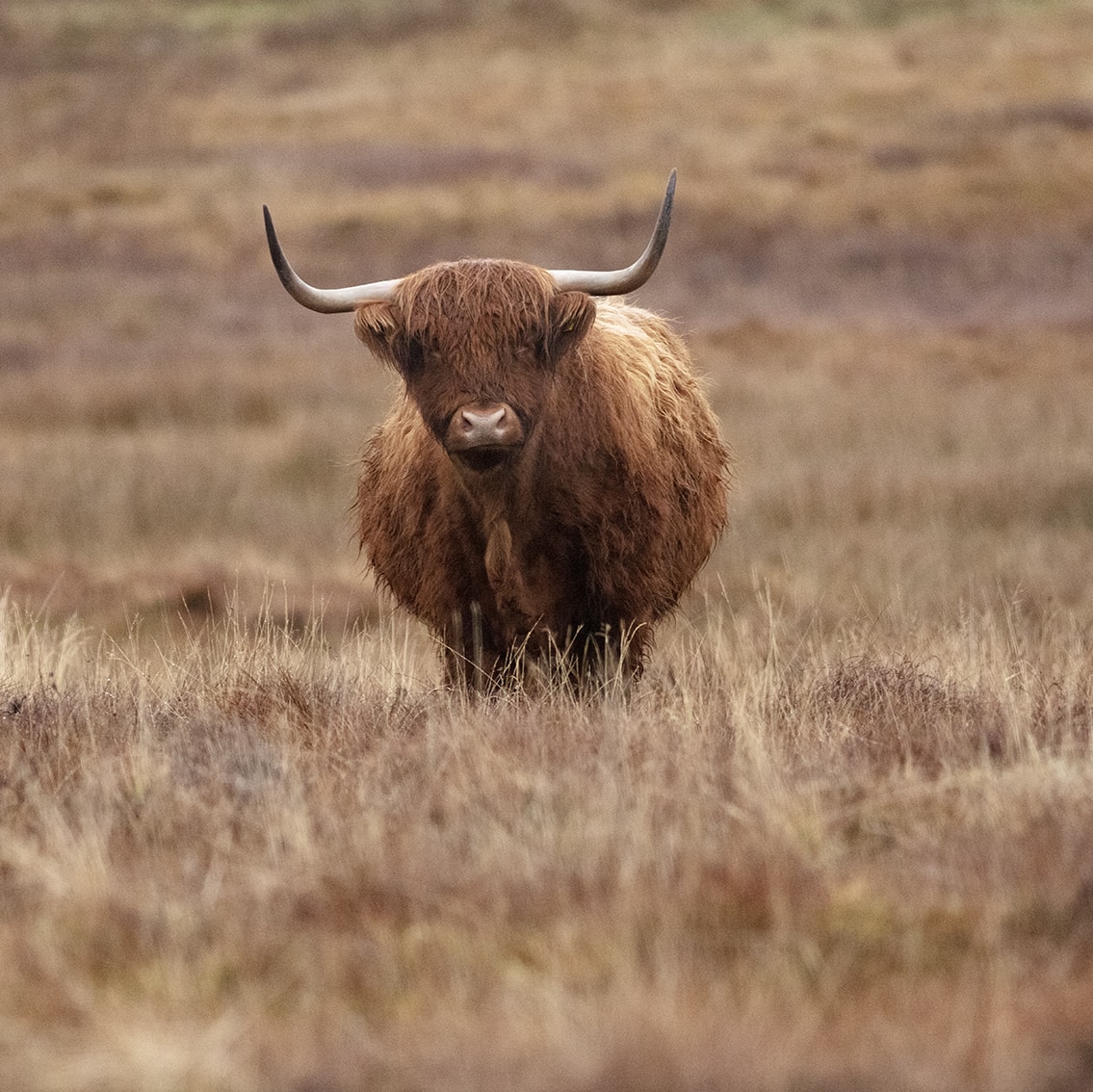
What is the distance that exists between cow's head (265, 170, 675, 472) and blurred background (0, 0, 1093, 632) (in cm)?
256

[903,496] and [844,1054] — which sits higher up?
[844,1054]

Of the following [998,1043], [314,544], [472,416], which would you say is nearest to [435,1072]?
[998,1043]

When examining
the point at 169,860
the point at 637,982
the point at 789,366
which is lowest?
the point at 789,366

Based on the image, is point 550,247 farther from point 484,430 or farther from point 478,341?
point 484,430

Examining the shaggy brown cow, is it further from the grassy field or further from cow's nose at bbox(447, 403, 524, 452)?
the grassy field

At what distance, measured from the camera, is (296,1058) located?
326cm

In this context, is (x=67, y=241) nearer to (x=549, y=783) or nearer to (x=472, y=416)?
(x=472, y=416)

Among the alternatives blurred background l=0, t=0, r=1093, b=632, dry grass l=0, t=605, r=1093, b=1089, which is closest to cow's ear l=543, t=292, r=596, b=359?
dry grass l=0, t=605, r=1093, b=1089

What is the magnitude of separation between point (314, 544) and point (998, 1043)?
1326 cm

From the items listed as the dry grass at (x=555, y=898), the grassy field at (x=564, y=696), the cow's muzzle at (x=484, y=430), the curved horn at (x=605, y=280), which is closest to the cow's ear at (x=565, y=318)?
the curved horn at (x=605, y=280)

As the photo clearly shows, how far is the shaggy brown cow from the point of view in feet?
22.2

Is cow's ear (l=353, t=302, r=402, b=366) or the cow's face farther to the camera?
cow's ear (l=353, t=302, r=402, b=366)

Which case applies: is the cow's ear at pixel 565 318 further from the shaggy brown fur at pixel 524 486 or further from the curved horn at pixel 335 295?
the curved horn at pixel 335 295

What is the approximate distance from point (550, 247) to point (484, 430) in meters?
24.2
